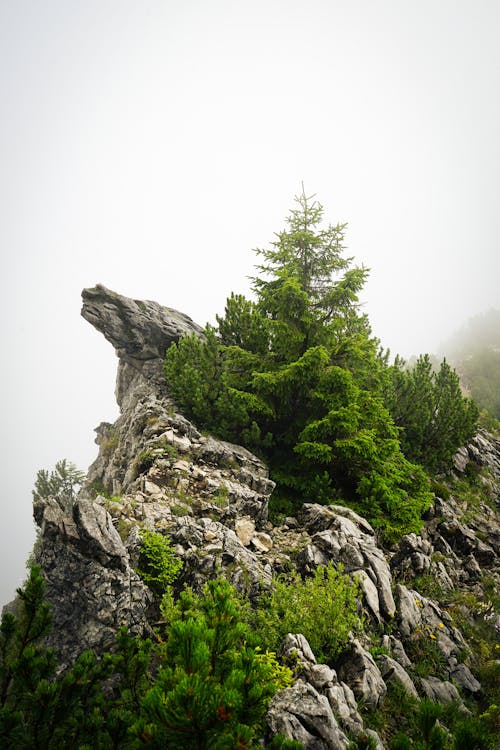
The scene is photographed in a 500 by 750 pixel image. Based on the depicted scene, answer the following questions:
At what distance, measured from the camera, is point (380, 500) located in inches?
460

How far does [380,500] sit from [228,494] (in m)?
5.26

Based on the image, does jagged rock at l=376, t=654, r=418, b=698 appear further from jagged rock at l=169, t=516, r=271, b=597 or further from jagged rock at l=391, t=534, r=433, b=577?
jagged rock at l=391, t=534, r=433, b=577

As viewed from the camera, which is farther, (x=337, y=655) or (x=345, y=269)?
(x=345, y=269)

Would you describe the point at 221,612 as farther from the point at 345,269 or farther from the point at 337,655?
the point at 345,269

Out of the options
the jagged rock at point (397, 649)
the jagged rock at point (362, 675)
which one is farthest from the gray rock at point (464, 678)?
the jagged rock at point (362, 675)

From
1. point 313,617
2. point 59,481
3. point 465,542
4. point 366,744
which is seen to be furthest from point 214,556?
point 59,481

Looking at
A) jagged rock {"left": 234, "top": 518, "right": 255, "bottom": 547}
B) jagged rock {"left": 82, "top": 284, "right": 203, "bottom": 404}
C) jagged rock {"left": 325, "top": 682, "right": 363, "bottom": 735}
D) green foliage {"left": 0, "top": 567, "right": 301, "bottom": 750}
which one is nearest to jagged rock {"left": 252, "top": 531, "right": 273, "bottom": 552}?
jagged rock {"left": 234, "top": 518, "right": 255, "bottom": 547}

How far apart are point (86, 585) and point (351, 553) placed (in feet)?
20.2

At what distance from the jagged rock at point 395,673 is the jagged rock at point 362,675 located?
0.33 m

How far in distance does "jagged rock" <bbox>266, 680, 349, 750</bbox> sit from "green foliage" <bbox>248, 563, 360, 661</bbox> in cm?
110

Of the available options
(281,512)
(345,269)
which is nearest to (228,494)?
(281,512)

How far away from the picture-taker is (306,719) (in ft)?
15.0

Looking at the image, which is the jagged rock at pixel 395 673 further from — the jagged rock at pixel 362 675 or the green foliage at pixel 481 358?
the green foliage at pixel 481 358

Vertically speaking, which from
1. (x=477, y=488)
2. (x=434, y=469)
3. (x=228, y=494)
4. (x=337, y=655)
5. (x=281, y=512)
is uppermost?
(x=228, y=494)
